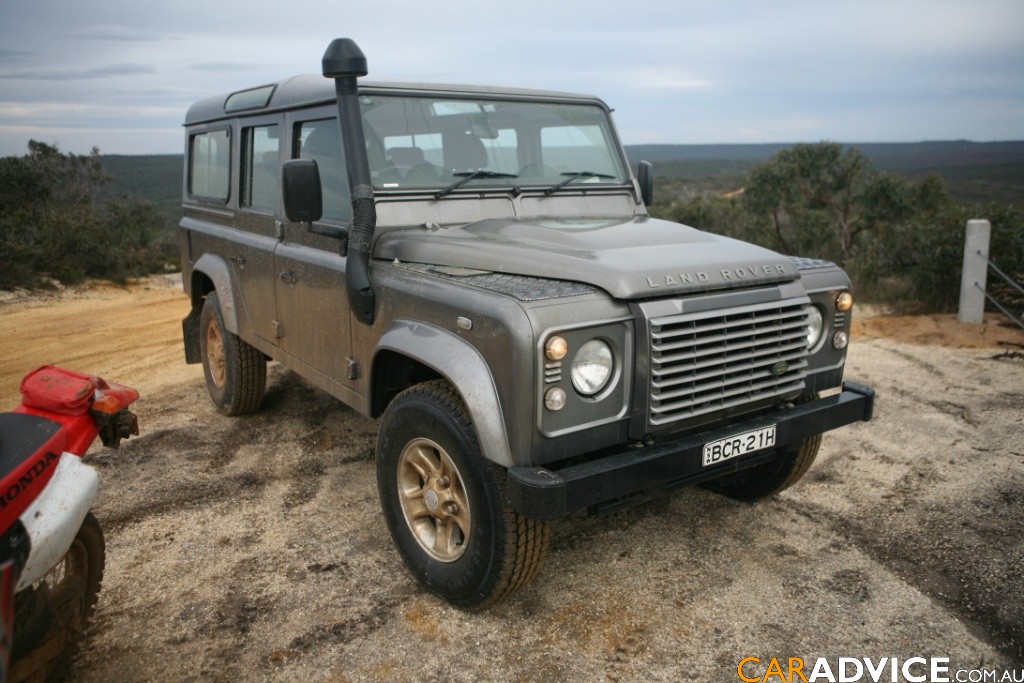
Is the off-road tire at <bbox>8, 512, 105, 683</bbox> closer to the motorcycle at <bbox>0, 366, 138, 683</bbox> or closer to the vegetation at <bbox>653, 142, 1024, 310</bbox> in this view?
the motorcycle at <bbox>0, 366, 138, 683</bbox>

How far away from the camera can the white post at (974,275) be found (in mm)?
8430

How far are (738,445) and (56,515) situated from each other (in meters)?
2.36

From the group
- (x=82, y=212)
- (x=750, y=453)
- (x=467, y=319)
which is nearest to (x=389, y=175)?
(x=467, y=319)

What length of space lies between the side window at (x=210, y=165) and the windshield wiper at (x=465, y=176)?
2.07 metres

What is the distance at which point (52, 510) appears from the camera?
2.32 metres

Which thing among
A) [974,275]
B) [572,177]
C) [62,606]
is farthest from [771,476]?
[974,275]

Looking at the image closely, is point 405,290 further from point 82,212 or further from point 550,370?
point 82,212

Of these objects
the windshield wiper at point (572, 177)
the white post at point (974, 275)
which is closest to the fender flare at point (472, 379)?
the windshield wiper at point (572, 177)

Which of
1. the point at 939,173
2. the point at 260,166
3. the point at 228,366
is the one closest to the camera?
the point at 260,166

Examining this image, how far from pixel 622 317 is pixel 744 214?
14.1 metres

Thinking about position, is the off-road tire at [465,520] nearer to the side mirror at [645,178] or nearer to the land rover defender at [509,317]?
the land rover defender at [509,317]

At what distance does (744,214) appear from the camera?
16016 mm

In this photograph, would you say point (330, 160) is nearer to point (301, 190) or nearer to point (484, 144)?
point (301, 190)

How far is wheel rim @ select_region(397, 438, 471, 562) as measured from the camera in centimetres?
311
